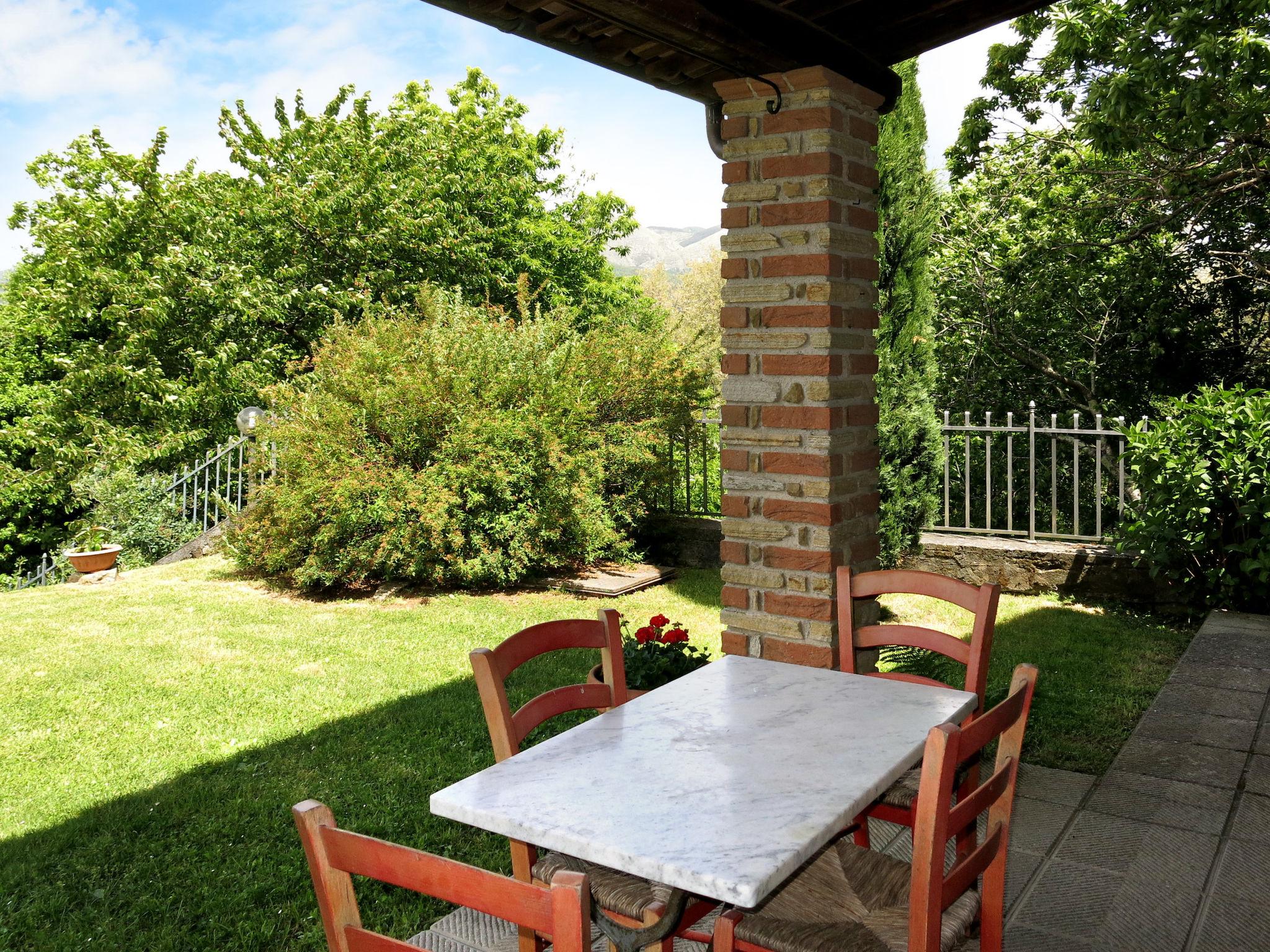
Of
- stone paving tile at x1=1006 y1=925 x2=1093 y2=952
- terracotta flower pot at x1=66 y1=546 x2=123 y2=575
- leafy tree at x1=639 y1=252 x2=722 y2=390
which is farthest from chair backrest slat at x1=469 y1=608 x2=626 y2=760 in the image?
leafy tree at x1=639 y1=252 x2=722 y2=390

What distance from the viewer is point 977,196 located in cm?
1119

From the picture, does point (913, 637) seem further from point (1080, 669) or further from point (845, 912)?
point (1080, 669)

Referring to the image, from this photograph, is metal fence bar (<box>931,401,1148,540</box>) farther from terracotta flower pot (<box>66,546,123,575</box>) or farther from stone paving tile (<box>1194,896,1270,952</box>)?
terracotta flower pot (<box>66,546,123,575</box>)

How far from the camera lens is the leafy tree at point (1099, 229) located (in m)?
7.36

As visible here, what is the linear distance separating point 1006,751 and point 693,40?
7.16 ft

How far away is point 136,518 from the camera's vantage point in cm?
988

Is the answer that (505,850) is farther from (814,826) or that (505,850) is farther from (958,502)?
(958,502)

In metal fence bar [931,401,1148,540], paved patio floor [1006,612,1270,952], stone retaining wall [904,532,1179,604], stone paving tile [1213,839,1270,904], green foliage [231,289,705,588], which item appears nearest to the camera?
paved patio floor [1006,612,1270,952]

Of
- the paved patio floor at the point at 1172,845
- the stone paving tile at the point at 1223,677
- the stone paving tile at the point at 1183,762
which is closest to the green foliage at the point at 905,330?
the stone paving tile at the point at 1223,677

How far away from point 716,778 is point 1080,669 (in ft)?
14.0

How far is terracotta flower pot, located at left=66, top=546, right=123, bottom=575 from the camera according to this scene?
27.6ft

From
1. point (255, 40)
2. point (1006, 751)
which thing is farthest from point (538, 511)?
point (255, 40)

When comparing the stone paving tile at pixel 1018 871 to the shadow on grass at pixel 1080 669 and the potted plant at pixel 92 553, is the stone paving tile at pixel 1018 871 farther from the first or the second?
the potted plant at pixel 92 553

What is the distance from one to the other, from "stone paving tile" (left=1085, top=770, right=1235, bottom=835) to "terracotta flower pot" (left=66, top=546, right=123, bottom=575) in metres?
8.34
